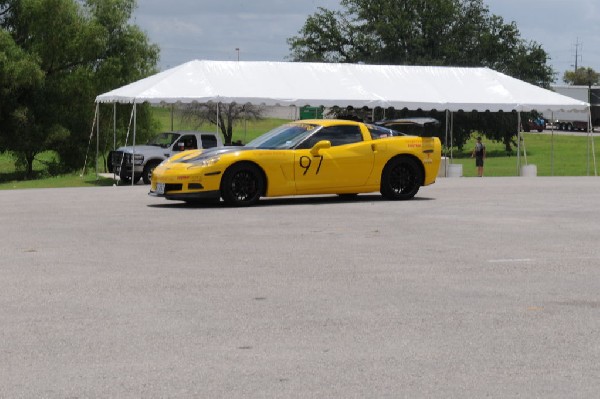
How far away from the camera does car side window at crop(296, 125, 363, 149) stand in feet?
64.4

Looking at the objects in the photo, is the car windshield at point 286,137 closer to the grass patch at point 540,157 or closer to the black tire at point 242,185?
the black tire at point 242,185

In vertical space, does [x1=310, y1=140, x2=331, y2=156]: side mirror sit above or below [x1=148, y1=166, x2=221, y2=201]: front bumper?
above

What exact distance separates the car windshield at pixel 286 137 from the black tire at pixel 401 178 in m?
1.48

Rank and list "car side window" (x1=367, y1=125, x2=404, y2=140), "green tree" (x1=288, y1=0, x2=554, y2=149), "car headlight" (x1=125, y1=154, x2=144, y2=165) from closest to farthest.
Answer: "car side window" (x1=367, y1=125, x2=404, y2=140)
"car headlight" (x1=125, y1=154, x2=144, y2=165)
"green tree" (x1=288, y1=0, x2=554, y2=149)

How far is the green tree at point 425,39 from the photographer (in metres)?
67.6

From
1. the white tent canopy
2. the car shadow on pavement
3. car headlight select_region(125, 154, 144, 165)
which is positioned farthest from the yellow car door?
car headlight select_region(125, 154, 144, 165)

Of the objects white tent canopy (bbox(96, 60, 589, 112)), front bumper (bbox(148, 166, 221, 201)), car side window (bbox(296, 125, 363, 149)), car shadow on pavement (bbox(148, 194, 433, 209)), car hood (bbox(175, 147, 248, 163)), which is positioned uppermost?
white tent canopy (bbox(96, 60, 589, 112))

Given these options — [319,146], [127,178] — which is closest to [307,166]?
[319,146]

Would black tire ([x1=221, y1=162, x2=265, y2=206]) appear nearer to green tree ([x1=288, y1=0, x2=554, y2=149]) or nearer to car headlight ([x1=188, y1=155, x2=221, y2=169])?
car headlight ([x1=188, y1=155, x2=221, y2=169])

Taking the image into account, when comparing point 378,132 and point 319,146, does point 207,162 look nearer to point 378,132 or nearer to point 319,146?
point 319,146

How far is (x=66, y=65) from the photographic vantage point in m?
44.9

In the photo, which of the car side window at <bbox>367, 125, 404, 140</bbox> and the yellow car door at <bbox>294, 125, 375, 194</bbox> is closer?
the yellow car door at <bbox>294, 125, 375, 194</bbox>

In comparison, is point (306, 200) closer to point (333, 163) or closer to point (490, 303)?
point (333, 163)

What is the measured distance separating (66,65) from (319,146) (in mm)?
27576
